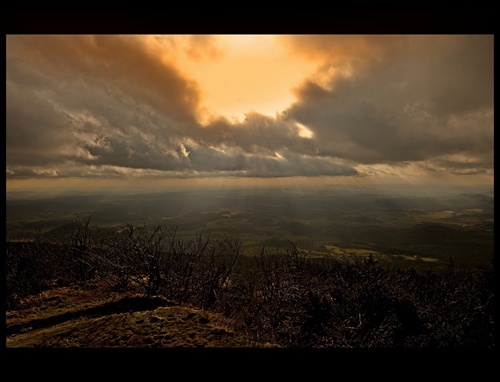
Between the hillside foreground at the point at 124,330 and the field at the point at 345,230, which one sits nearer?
the hillside foreground at the point at 124,330

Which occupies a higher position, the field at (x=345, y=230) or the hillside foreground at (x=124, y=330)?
the hillside foreground at (x=124, y=330)

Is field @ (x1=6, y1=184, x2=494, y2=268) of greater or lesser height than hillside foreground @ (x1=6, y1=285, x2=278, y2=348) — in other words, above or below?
below

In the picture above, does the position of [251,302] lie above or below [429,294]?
above

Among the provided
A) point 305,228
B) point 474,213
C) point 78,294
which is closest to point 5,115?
point 78,294

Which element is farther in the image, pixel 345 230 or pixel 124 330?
pixel 345 230

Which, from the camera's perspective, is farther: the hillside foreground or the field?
the field

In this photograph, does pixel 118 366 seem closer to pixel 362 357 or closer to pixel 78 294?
Answer: pixel 362 357

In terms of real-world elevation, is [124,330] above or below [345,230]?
above

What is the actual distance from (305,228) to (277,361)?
84.3 m

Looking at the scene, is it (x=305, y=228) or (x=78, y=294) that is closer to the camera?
(x=78, y=294)

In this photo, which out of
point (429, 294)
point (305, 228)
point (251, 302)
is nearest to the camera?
point (251, 302)
